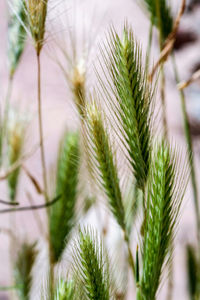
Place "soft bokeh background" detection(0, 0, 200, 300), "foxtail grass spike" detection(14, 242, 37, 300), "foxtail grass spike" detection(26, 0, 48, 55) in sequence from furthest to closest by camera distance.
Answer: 1. "soft bokeh background" detection(0, 0, 200, 300)
2. "foxtail grass spike" detection(14, 242, 37, 300)
3. "foxtail grass spike" detection(26, 0, 48, 55)

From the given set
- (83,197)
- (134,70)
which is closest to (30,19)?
(134,70)

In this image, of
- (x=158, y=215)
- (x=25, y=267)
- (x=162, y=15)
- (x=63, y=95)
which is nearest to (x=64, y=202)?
(x=25, y=267)

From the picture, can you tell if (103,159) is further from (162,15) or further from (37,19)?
(162,15)

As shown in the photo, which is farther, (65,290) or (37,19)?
(37,19)

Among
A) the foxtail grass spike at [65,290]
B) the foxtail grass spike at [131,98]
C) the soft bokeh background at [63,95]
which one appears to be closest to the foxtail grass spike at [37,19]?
the foxtail grass spike at [131,98]

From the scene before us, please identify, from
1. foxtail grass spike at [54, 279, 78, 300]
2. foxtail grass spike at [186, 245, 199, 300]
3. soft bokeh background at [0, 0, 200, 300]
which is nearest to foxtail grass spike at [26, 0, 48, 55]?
foxtail grass spike at [54, 279, 78, 300]

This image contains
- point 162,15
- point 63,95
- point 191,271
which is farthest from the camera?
point 63,95

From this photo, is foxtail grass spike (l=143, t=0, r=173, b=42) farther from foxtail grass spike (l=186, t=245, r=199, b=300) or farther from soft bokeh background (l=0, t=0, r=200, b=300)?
soft bokeh background (l=0, t=0, r=200, b=300)
